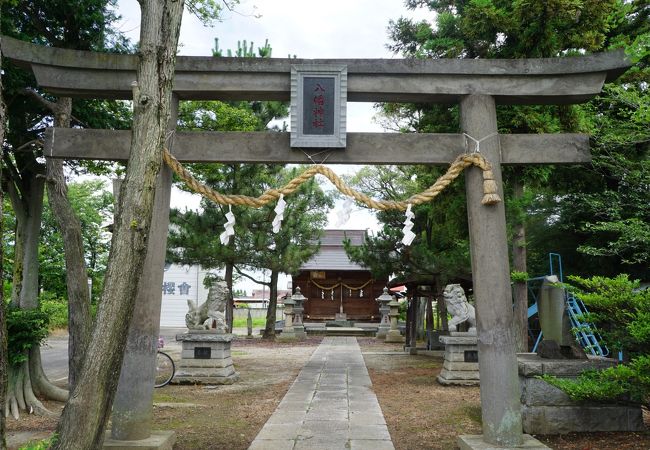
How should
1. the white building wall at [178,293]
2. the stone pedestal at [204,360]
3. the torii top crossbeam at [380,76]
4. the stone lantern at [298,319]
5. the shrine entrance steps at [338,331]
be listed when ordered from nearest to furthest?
the torii top crossbeam at [380,76], the stone pedestal at [204,360], the stone lantern at [298,319], the shrine entrance steps at [338,331], the white building wall at [178,293]

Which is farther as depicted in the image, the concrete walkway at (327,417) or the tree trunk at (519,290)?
the tree trunk at (519,290)

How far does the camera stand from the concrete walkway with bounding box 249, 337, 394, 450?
5.70 meters

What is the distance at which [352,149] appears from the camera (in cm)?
541

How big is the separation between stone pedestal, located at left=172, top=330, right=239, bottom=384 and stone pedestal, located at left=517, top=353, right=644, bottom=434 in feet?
20.9

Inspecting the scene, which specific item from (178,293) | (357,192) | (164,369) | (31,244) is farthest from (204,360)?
(178,293)

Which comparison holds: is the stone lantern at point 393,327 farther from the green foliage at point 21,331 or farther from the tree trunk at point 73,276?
the tree trunk at point 73,276

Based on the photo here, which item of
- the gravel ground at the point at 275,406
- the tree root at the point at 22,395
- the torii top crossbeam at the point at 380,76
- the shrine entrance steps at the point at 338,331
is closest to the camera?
the torii top crossbeam at the point at 380,76

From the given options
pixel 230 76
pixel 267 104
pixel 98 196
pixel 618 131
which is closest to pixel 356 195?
pixel 230 76

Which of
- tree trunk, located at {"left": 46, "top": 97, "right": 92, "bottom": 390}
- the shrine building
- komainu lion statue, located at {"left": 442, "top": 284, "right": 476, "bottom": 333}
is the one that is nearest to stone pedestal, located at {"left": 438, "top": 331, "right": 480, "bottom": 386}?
komainu lion statue, located at {"left": 442, "top": 284, "right": 476, "bottom": 333}

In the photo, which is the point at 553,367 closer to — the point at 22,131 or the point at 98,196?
the point at 22,131

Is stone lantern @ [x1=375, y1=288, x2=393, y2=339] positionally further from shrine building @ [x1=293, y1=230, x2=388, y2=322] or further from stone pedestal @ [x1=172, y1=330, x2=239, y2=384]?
stone pedestal @ [x1=172, y1=330, x2=239, y2=384]

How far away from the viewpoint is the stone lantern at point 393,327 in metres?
22.6

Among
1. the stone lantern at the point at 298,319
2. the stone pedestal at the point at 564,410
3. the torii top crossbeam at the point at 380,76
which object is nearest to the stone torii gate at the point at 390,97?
the torii top crossbeam at the point at 380,76

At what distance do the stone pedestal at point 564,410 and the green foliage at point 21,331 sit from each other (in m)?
6.78
